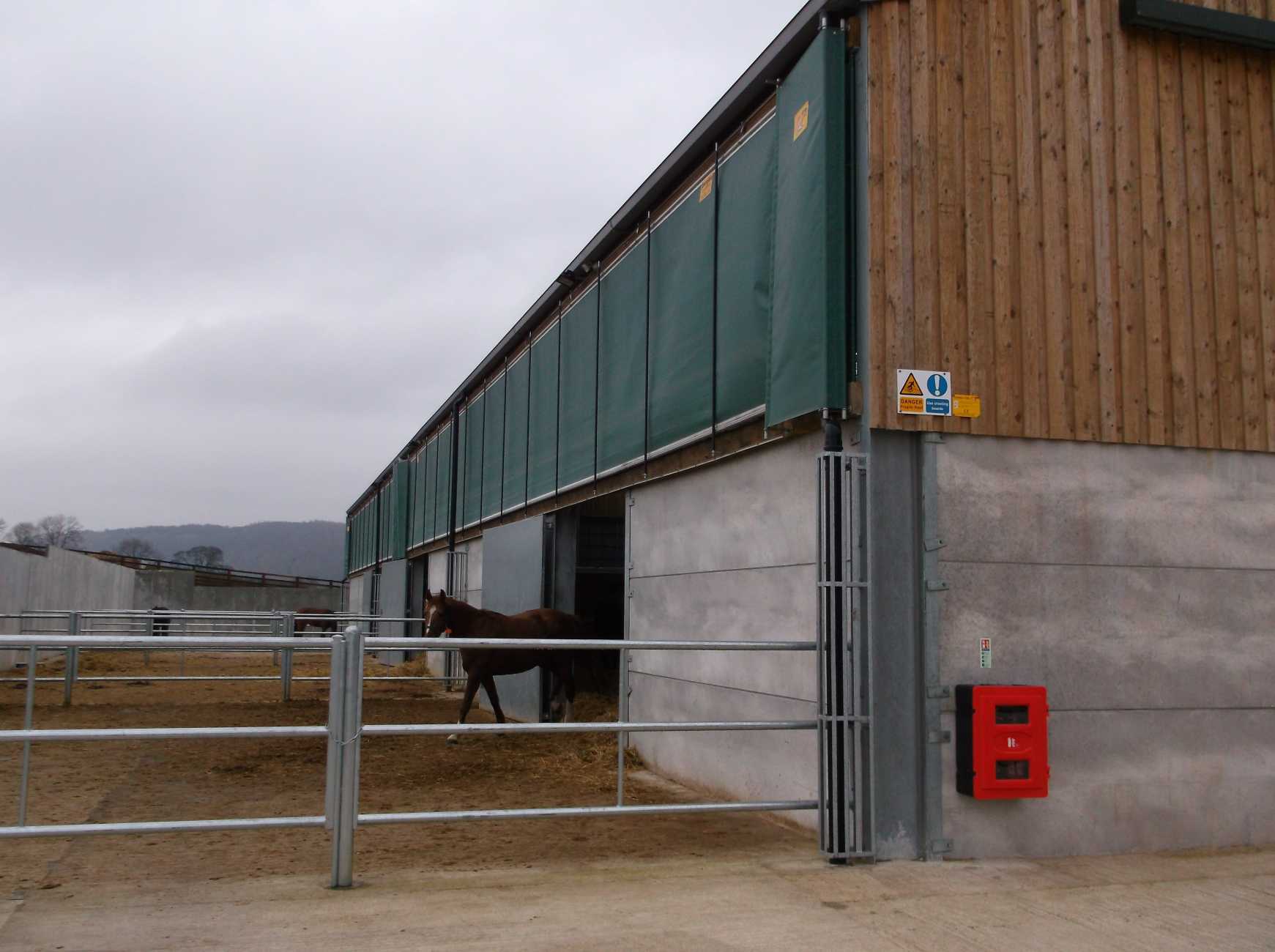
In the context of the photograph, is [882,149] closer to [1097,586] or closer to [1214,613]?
[1097,586]

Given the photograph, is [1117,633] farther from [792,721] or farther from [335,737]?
[335,737]

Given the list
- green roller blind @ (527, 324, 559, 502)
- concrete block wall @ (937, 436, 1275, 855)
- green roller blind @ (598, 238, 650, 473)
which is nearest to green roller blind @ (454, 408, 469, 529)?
green roller blind @ (527, 324, 559, 502)

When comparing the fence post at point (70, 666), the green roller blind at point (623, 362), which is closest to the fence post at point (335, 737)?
the green roller blind at point (623, 362)

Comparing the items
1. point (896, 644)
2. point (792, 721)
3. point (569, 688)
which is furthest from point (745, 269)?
point (569, 688)

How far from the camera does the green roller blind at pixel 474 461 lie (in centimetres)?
1848

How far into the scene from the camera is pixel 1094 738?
6531 mm

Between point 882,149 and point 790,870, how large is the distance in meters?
4.10

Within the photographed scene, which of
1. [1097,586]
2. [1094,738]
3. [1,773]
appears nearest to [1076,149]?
[1097,586]

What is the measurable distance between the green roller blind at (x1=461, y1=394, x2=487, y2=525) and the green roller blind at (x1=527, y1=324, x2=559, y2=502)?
3668 mm

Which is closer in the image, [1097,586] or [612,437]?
[1097,586]

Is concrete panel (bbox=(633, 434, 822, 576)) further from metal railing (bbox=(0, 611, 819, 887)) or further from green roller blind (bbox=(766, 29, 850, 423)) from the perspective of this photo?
metal railing (bbox=(0, 611, 819, 887))

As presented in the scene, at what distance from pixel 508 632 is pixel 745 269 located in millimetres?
6013

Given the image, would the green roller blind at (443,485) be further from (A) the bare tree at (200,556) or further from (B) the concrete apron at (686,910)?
(A) the bare tree at (200,556)

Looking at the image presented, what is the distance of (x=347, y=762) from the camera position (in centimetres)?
523
